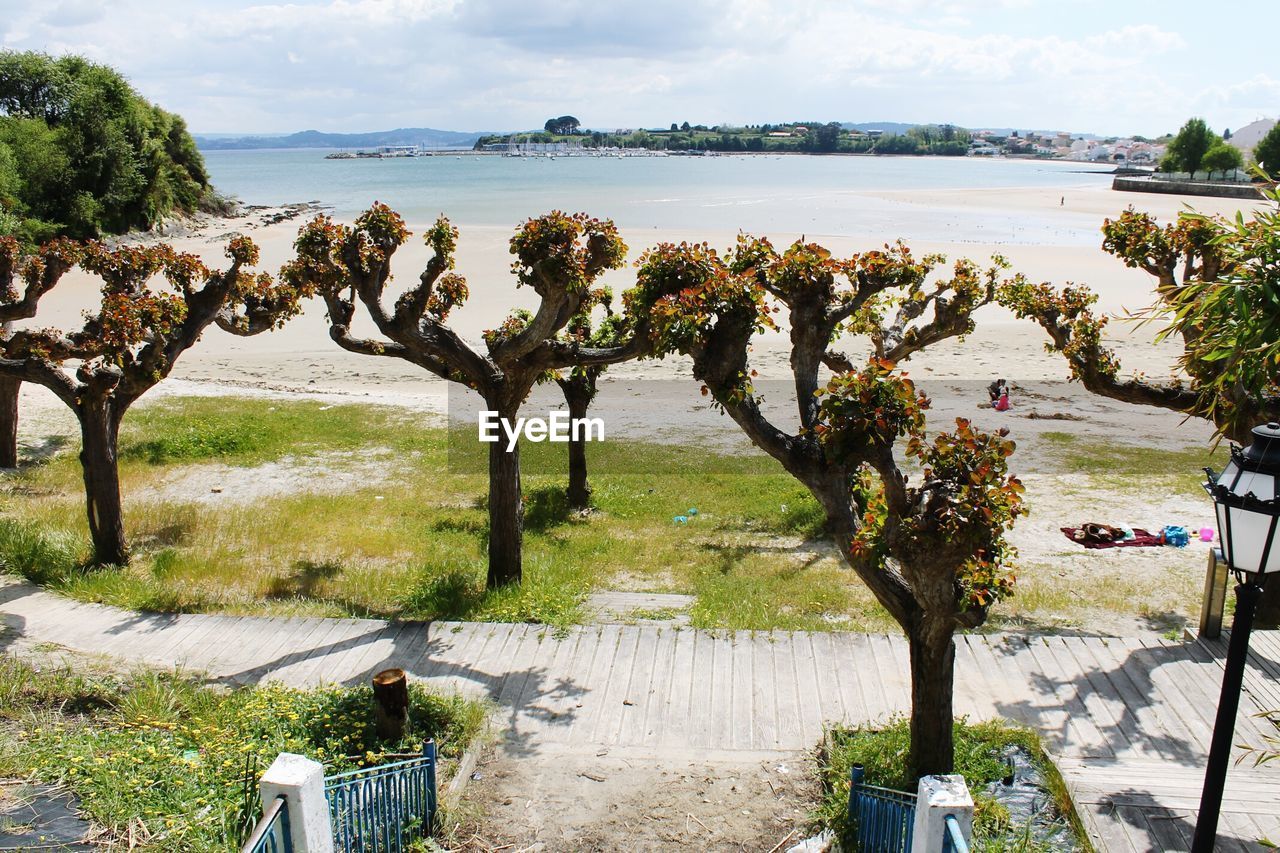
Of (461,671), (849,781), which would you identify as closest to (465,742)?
(461,671)

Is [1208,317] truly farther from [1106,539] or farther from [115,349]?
[115,349]

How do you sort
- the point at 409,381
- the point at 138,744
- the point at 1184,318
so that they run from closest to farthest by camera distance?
the point at 138,744 < the point at 1184,318 < the point at 409,381

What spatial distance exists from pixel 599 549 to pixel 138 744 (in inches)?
316

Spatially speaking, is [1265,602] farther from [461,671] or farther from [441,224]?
[441,224]

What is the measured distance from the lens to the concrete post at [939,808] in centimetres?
575

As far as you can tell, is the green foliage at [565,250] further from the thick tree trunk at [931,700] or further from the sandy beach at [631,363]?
the sandy beach at [631,363]

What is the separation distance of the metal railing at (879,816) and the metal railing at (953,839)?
0.56m

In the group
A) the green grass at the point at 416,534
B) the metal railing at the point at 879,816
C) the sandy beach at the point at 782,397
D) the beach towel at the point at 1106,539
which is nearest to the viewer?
the metal railing at the point at 879,816

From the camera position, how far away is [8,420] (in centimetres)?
1777

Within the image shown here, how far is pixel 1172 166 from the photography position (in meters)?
112

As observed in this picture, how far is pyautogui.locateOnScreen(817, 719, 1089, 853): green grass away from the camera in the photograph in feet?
22.9

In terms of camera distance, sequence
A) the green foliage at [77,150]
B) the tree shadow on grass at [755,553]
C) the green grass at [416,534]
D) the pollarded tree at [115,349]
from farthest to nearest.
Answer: the green foliage at [77,150] < the tree shadow on grass at [755,553] < the pollarded tree at [115,349] < the green grass at [416,534]

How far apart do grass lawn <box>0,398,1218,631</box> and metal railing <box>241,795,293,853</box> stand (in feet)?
17.9

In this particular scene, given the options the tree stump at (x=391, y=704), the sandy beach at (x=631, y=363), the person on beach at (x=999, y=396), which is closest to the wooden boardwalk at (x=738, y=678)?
the tree stump at (x=391, y=704)
